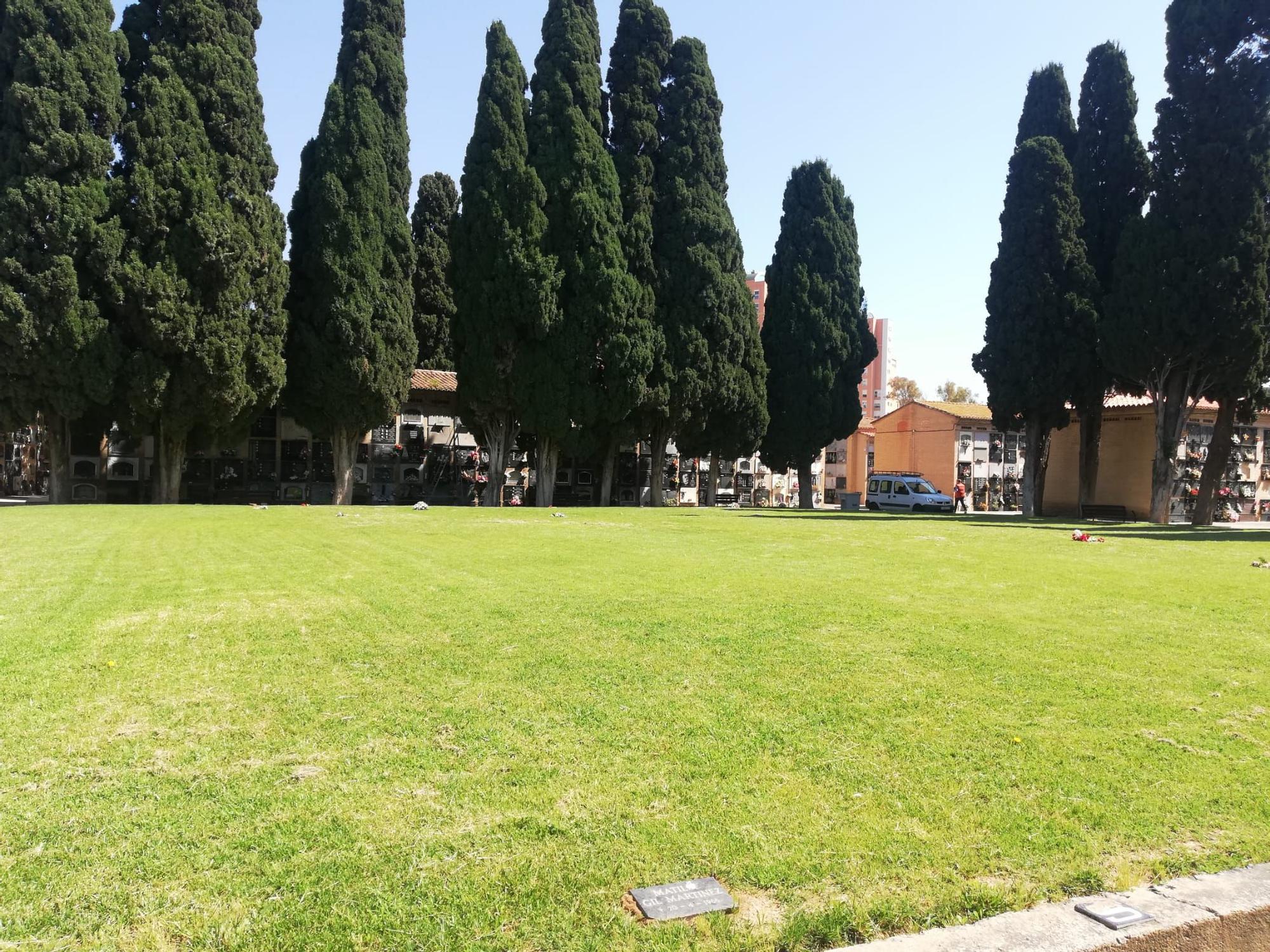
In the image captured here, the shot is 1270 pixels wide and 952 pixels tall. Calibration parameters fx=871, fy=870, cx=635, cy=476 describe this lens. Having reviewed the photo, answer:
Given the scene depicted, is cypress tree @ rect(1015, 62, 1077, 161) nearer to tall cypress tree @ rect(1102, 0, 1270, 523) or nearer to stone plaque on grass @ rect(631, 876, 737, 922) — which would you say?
tall cypress tree @ rect(1102, 0, 1270, 523)

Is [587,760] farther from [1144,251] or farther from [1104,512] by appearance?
[1104,512]

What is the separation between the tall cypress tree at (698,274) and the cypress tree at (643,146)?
1.19 feet

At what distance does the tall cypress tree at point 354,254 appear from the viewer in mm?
29969

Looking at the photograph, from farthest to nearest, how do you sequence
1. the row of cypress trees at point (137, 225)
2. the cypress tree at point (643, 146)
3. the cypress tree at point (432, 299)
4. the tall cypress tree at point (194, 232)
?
the cypress tree at point (432, 299), the cypress tree at point (643, 146), the tall cypress tree at point (194, 232), the row of cypress trees at point (137, 225)

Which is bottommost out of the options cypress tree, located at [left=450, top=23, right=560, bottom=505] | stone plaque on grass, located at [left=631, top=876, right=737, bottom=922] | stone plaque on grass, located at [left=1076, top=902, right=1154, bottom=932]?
stone plaque on grass, located at [left=1076, top=902, right=1154, bottom=932]

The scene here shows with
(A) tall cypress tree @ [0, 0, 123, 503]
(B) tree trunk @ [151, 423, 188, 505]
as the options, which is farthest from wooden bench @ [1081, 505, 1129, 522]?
(A) tall cypress tree @ [0, 0, 123, 503]

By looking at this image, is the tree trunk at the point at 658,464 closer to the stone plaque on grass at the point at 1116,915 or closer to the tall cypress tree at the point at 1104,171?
the tall cypress tree at the point at 1104,171

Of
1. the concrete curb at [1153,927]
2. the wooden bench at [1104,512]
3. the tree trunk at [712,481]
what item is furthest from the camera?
the tree trunk at [712,481]

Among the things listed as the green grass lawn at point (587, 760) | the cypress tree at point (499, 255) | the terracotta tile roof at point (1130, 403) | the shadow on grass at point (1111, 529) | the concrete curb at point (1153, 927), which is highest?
the cypress tree at point (499, 255)

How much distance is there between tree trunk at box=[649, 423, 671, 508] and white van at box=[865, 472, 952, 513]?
12.7 m

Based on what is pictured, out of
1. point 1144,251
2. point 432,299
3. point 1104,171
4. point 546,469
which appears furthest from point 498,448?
point 1104,171

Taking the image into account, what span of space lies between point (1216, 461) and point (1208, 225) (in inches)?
310

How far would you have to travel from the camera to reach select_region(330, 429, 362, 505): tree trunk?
104 ft

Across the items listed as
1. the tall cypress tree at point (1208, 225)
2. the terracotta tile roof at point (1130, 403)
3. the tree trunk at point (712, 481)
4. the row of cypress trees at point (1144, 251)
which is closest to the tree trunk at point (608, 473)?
the tree trunk at point (712, 481)
